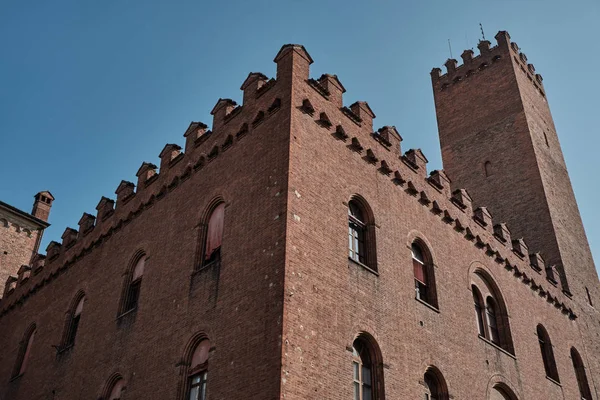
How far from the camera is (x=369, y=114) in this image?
50.5 ft

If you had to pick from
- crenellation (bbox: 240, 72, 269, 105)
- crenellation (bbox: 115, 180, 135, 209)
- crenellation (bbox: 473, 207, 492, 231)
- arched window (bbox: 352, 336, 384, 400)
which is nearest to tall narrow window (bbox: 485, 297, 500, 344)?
crenellation (bbox: 473, 207, 492, 231)

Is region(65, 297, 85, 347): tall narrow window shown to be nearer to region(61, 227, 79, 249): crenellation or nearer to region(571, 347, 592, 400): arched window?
region(61, 227, 79, 249): crenellation

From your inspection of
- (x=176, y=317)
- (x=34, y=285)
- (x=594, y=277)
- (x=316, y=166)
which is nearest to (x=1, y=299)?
(x=34, y=285)

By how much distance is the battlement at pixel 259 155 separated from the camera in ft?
45.1

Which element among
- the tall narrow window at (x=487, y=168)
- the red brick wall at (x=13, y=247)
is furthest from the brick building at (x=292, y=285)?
the tall narrow window at (x=487, y=168)

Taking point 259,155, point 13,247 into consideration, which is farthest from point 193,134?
point 13,247

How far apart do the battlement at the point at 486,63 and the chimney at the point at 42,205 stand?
1869cm

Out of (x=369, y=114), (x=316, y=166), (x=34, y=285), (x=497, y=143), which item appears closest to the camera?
(x=316, y=166)

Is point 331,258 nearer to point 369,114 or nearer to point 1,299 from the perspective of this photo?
point 369,114

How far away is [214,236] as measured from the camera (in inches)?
529

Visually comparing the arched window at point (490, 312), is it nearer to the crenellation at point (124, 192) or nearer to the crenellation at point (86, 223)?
the crenellation at point (124, 192)

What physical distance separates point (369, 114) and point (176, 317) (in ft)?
22.2

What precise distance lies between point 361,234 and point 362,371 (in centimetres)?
318

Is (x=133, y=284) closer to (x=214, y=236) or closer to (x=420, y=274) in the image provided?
(x=214, y=236)
